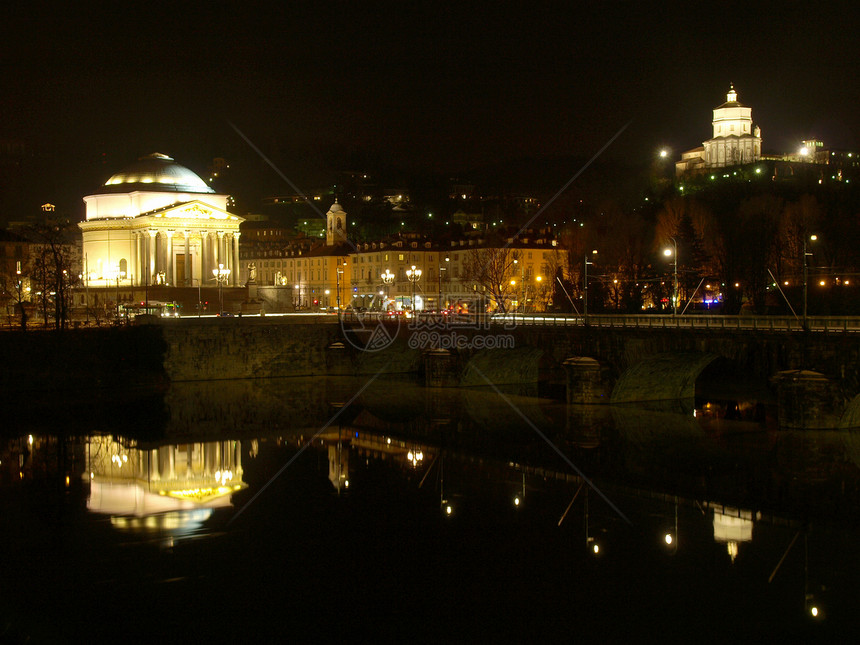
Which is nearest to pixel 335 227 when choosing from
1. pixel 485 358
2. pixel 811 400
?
pixel 485 358

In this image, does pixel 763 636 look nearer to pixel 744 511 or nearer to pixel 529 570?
pixel 529 570

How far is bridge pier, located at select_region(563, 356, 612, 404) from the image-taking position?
4262 centimetres

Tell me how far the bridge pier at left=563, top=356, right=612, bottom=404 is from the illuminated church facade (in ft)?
372

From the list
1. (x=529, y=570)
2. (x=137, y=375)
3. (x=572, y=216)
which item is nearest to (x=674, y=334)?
(x=529, y=570)

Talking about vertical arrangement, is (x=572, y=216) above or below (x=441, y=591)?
above

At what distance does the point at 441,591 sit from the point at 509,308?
225ft

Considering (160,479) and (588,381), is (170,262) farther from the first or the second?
(160,479)

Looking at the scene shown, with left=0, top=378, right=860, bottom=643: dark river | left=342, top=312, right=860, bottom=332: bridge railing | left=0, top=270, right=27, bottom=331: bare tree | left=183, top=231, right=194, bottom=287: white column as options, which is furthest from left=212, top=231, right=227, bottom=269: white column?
left=0, top=378, right=860, bottom=643: dark river

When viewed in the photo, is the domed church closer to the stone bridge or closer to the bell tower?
the stone bridge

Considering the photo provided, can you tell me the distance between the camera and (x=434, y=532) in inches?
879

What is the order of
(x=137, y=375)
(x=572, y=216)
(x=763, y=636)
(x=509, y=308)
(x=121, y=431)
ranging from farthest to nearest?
(x=572, y=216) < (x=509, y=308) < (x=137, y=375) < (x=121, y=431) < (x=763, y=636)

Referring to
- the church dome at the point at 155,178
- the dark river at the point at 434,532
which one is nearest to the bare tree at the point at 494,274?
the church dome at the point at 155,178

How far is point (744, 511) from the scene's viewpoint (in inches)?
928

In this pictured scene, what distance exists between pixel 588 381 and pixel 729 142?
12170 cm
